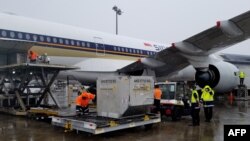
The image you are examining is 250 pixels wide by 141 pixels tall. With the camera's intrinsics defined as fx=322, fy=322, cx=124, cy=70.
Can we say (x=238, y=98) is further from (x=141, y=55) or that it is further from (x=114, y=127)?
(x=114, y=127)

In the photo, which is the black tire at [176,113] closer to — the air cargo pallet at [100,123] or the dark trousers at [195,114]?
the dark trousers at [195,114]

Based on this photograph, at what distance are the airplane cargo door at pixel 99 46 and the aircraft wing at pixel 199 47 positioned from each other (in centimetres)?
132

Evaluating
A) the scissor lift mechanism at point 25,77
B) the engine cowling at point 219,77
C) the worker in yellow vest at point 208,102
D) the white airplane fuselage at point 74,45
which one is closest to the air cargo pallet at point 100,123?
the worker in yellow vest at point 208,102

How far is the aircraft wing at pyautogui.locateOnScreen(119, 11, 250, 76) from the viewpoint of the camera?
11.8 metres

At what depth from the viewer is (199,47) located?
43.8 feet

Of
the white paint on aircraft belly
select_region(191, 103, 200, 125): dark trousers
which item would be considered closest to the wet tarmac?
select_region(191, 103, 200, 125): dark trousers

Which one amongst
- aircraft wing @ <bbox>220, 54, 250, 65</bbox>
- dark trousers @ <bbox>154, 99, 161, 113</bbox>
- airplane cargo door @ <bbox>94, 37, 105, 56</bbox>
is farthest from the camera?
aircraft wing @ <bbox>220, 54, 250, 65</bbox>

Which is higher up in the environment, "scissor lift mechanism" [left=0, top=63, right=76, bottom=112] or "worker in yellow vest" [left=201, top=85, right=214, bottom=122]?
"scissor lift mechanism" [left=0, top=63, right=76, bottom=112]

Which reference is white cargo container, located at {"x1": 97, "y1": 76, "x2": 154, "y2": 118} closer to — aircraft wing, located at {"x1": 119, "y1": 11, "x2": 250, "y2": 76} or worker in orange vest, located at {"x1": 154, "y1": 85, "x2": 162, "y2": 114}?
worker in orange vest, located at {"x1": 154, "y1": 85, "x2": 162, "y2": 114}

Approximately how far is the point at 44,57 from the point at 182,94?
6.04 meters

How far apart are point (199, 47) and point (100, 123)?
6.51m

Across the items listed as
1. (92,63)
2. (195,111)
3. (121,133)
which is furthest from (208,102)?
(92,63)

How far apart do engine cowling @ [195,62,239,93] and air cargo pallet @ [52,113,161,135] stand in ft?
17.7

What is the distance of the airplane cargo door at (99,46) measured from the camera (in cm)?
1589
